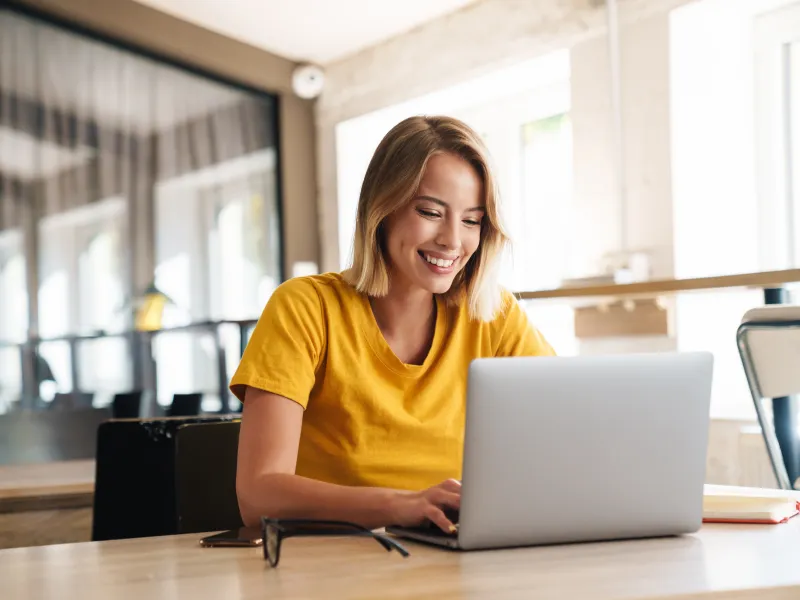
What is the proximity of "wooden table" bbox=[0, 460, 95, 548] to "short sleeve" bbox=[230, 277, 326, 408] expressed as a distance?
83 centimetres

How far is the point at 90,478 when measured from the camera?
236cm

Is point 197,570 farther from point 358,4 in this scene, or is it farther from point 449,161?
point 358,4

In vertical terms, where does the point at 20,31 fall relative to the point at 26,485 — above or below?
above

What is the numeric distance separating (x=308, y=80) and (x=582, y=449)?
17.0 ft

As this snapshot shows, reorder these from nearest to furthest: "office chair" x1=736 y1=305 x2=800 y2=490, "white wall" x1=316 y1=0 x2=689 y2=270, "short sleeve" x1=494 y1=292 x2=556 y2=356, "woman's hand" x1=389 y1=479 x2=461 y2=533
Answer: "woman's hand" x1=389 y1=479 x2=461 y2=533 < "short sleeve" x1=494 y1=292 x2=556 y2=356 < "office chair" x1=736 y1=305 x2=800 y2=490 < "white wall" x1=316 y1=0 x2=689 y2=270

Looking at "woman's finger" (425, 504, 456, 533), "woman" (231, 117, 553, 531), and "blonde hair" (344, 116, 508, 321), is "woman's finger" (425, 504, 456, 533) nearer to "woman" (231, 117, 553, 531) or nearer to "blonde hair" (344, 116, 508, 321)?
"woman" (231, 117, 553, 531)

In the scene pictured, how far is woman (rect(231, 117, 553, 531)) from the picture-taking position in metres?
1.37

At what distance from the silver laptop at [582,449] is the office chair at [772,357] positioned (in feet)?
2.83

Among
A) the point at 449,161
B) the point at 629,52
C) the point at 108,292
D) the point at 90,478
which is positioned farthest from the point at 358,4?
the point at 449,161

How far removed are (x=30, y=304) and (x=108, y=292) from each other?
0.42 metres

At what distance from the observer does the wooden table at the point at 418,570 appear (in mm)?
847

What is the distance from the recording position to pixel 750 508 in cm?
118

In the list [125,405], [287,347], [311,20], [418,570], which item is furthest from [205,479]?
[311,20]

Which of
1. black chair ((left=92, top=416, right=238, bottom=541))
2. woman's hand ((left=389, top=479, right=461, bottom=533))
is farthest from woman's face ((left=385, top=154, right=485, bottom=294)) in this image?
black chair ((left=92, top=416, right=238, bottom=541))
